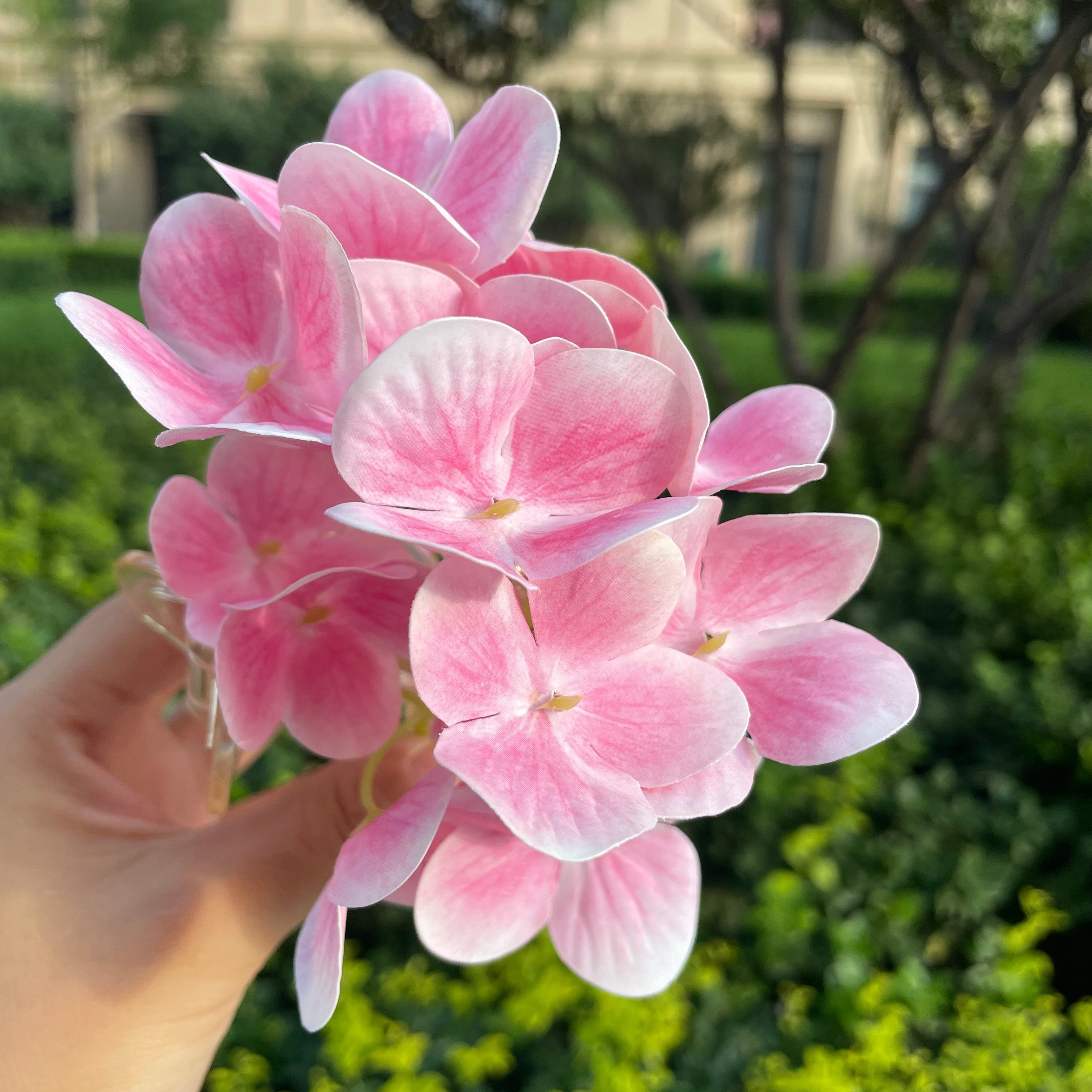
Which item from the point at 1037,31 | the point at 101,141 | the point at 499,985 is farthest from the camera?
the point at 101,141

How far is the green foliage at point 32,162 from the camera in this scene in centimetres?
698

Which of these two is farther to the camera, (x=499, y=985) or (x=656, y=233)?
(x=656, y=233)

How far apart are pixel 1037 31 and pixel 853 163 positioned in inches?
549

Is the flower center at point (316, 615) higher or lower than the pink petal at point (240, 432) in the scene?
lower

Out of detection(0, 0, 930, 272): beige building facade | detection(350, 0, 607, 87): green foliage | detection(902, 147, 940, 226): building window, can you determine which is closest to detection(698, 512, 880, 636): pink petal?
detection(350, 0, 607, 87): green foliage

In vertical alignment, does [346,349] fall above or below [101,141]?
above

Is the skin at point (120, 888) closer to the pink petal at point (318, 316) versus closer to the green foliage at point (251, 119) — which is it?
the pink petal at point (318, 316)

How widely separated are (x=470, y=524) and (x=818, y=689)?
0.70 feet

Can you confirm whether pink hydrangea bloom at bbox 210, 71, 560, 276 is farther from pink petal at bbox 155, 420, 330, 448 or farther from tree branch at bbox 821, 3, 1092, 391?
tree branch at bbox 821, 3, 1092, 391

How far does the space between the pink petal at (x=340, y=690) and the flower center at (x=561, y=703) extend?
139 mm

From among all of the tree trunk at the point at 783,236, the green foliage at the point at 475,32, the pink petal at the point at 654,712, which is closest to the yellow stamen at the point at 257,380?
the pink petal at the point at 654,712

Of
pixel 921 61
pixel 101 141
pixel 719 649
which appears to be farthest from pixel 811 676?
pixel 101 141

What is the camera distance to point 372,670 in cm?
55

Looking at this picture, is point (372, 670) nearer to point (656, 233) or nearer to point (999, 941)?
point (999, 941)
